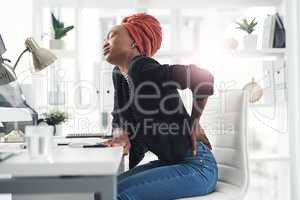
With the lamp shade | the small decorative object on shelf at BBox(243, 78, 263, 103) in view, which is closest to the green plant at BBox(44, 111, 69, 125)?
the lamp shade

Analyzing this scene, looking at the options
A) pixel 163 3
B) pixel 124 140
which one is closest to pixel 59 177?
pixel 124 140

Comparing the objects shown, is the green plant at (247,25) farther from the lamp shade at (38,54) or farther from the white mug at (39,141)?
the white mug at (39,141)

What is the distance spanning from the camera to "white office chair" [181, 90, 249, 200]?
1559 millimetres

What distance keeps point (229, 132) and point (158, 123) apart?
1.15ft

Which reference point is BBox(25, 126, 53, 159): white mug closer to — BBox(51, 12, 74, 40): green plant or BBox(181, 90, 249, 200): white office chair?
BBox(181, 90, 249, 200): white office chair

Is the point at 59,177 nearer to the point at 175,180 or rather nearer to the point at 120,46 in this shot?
the point at 175,180

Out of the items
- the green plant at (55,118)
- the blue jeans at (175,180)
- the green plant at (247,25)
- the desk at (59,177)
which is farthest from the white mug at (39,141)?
the green plant at (247,25)

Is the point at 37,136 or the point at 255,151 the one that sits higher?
the point at 37,136

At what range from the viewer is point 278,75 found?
2.61 metres

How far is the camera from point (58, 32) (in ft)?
8.27

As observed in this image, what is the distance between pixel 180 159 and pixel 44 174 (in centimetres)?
74

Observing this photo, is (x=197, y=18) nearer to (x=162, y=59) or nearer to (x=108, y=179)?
(x=162, y=59)

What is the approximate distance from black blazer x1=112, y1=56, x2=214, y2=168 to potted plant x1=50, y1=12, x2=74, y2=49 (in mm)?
1055

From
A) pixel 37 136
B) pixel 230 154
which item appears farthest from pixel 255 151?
pixel 37 136
